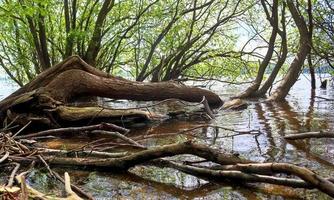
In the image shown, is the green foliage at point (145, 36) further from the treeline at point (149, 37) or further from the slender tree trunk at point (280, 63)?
the slender tree trunk at point (280, 63)

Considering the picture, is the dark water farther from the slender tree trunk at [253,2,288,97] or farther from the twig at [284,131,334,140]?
the slender tree trunk at [253,2,288,97]

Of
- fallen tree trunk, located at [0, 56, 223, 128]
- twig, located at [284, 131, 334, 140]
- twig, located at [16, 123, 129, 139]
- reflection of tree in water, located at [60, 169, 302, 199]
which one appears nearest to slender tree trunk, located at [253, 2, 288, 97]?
fallen tree trunk, located at [0, 56, 223, 128]

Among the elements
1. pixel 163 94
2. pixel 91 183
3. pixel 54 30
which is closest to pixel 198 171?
pixel 91 183

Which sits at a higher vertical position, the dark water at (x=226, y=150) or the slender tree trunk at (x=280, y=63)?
the slender tree trunk at (x=280, y=63)

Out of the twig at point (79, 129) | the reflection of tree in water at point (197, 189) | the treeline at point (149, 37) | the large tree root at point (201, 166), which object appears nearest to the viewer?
the large tree root at point (201, 166)

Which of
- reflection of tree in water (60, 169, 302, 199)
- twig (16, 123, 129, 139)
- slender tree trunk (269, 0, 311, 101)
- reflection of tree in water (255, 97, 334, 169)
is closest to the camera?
reflection of tree in water (60, 169, 302, 199)

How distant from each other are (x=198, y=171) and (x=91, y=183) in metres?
1.06

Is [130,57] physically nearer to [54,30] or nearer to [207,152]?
[54,30]

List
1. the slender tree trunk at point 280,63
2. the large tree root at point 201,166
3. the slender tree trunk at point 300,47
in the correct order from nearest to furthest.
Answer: the large tree root at point 201,166 → the slender tree trunk at point 300,47 → the slender tree trunk at point 280,63

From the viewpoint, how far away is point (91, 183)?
12.3 ft

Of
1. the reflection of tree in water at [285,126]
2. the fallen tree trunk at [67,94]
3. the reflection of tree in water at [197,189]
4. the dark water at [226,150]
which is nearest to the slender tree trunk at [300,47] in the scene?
the reflection of tree in water at [285,126]

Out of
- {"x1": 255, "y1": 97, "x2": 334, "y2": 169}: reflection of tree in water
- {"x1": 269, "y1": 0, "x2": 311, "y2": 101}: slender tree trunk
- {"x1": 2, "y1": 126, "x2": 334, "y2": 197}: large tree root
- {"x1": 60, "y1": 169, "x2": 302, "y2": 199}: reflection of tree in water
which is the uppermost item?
{"x1": 269, "y1": 0, "x2": 311, "y2": 101}: slender tree trunk

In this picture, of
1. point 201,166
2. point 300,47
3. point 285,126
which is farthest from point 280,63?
Result: point 201,166

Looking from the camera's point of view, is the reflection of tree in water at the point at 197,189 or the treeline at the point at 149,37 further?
the treeline at the point at 149,37
